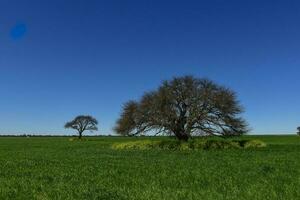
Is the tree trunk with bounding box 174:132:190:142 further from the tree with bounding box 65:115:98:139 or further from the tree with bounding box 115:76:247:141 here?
the tree with bounding box 65:115:98:139

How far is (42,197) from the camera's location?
15.6m

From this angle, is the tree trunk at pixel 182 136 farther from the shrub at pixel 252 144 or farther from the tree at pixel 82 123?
the tree at pixel 82 123


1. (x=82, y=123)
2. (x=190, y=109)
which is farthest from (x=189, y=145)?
(x=82, y=123)

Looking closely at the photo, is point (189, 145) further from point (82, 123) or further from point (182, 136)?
point (82, 123)

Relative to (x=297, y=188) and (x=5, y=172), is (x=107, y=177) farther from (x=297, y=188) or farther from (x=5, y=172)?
(x=297, y=188)

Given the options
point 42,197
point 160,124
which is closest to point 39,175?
point 42,197

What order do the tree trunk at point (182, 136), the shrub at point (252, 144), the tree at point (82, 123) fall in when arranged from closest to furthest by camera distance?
the shrub at point (252, 144), the tree trunk at point (182, 136), the tree at point (82, 123)

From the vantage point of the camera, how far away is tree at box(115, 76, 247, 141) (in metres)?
58.6

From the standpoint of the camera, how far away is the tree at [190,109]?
58.6 metres

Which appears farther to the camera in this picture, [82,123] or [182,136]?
[82,123]

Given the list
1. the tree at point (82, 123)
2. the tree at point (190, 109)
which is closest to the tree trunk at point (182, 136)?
the tree at point (190, 109)

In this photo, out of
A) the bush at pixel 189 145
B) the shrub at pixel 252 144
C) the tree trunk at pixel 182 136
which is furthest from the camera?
the tree trunk at pixel 182 136

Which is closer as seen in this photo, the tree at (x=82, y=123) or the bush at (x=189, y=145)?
the bush at (x=189, y=145)

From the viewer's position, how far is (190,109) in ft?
194
